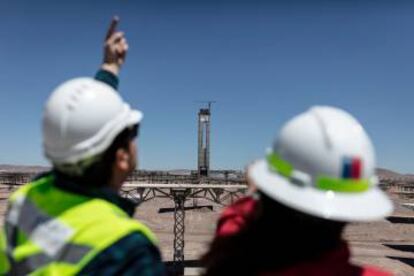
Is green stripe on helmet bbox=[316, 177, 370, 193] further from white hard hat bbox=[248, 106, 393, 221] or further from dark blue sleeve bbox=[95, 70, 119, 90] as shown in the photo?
dark blue sleeve bbox=[95, 70, 119, 90]

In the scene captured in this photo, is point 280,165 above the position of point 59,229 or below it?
above

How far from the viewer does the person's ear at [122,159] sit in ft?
5.99

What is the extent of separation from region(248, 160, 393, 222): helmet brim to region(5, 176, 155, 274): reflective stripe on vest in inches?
17.7

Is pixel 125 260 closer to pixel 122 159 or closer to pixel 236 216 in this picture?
pixel 122 159

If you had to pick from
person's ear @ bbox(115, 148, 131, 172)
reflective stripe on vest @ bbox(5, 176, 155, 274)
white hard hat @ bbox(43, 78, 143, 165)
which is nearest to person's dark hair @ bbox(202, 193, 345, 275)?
reflective stripe on vest @ bbox(5, 176, 155, 274)

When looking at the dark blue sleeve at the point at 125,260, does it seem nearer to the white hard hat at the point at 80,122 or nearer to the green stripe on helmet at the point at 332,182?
the white hard hat at the point at 80,122

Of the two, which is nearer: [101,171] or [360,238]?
[101,171]

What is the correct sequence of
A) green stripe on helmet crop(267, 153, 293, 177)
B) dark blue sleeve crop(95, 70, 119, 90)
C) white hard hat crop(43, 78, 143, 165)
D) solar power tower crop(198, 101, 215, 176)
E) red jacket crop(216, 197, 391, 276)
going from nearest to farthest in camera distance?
red jacket crop(216, 197, 391, 276)
green stripe on helmet crop(267, 153, 293, 177)
white hard hat crop(43, 78, 143, 165)
dark blue sleeve crop(95, 70, 119, 90)
solar power tower crop(198, 101, 215, 176)

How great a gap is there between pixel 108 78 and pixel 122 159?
2.74 ft

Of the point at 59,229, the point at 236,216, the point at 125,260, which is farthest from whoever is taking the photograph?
the point at 236,216

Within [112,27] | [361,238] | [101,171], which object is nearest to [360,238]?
[361,238]

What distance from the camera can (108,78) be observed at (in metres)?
2.55

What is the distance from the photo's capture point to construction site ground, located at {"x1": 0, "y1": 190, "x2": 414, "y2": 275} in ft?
90.4

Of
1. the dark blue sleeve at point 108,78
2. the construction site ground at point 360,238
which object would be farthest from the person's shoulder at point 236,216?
the construction site ground at point 360,238
